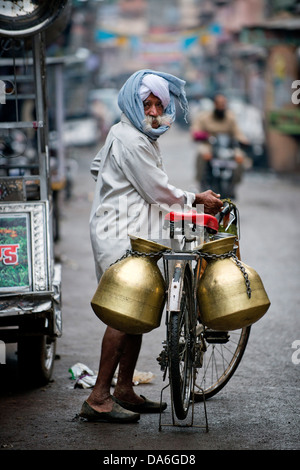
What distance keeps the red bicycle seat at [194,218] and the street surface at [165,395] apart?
1.12 meters

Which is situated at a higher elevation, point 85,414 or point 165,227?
point 165,227

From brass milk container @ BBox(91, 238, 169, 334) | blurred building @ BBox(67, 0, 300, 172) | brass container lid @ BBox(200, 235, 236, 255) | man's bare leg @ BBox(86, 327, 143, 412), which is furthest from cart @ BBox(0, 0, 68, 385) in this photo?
blurred building @ BBox(67, 0, 300, 172)

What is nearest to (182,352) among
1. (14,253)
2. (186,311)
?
(186,311)

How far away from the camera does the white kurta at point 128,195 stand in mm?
4449

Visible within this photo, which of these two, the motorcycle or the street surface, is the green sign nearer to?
the street surface

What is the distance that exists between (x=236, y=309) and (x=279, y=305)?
3740mm

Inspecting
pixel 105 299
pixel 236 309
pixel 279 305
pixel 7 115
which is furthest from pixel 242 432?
pixel 7 115

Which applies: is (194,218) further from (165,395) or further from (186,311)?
(165,395)

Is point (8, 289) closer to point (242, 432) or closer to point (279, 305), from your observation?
point (242, 432)

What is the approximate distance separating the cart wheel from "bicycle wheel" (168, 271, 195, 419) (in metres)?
1.10

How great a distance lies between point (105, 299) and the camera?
413 cm

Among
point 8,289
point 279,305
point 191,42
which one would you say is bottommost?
point 279,305

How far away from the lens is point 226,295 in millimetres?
4113

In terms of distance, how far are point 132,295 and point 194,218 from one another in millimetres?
555
